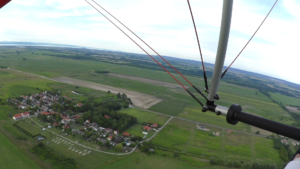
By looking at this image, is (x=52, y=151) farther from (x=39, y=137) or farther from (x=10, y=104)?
(x=10, y=104)

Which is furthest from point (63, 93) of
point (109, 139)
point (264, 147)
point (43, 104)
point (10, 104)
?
point (264, 147)

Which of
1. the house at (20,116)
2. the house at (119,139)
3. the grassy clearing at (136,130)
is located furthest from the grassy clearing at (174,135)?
the house at (20,116)

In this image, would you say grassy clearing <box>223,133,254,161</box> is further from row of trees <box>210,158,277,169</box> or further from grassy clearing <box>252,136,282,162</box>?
row of trees <box>210,158,277,169</box>

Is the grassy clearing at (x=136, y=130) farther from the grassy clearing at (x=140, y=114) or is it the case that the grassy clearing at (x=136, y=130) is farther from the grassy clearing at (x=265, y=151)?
the grassy clearing at (x=265, y=151)

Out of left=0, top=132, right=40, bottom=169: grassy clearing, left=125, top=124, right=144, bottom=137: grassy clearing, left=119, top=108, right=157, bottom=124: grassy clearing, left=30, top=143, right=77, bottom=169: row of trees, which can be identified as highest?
left=119, top=108, right=157, bottom=124: grassy clearing

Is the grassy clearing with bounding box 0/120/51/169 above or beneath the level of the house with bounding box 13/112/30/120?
beneath

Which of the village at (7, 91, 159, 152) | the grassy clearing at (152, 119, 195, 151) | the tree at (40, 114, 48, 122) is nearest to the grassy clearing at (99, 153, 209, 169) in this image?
the village at (7, 91, 159, 152)
